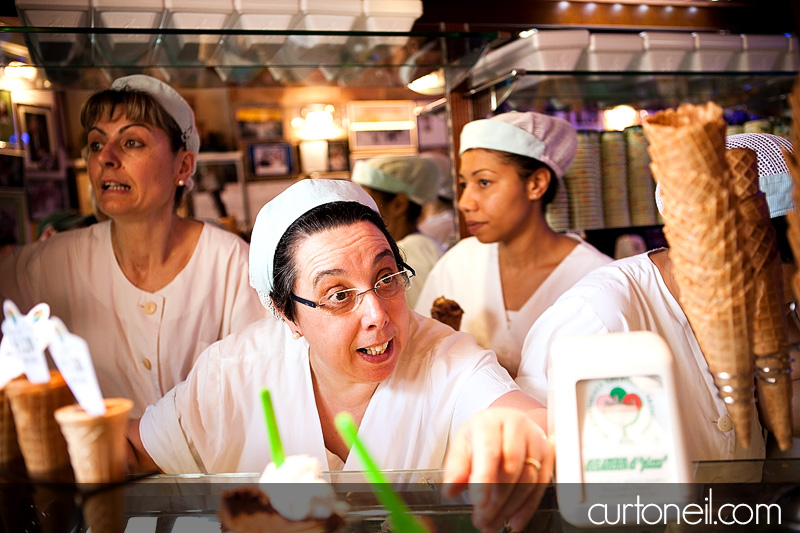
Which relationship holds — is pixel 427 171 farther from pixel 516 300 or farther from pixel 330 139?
pixel 330 139

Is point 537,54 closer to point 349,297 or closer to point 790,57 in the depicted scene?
point 790,57

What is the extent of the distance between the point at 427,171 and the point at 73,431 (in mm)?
2620

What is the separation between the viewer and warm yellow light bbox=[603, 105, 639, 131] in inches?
102

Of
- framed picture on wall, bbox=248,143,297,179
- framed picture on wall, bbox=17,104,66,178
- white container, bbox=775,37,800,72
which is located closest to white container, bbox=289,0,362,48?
framed picture on wall, bbox=17,104,66,178

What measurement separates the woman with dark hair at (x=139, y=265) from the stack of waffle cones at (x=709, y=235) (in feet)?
4.16

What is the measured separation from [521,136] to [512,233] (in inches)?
12.2

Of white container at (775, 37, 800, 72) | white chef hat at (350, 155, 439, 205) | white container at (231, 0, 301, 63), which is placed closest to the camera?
white container at (231, 0, 301, 63)

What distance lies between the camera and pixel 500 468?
0.90 metres

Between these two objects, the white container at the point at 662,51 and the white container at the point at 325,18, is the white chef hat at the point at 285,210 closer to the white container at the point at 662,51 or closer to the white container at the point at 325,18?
the white container at the point at 325,18

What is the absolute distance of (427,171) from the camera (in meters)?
3.36

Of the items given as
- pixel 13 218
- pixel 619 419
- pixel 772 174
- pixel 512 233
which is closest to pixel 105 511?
pixel 619 419

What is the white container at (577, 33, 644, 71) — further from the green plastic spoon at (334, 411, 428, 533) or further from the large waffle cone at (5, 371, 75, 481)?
the large waffle cone at (5, 371, 75, 481)

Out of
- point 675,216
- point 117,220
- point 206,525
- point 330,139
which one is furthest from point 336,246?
point 330,139

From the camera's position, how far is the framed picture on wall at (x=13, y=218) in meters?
1.86
